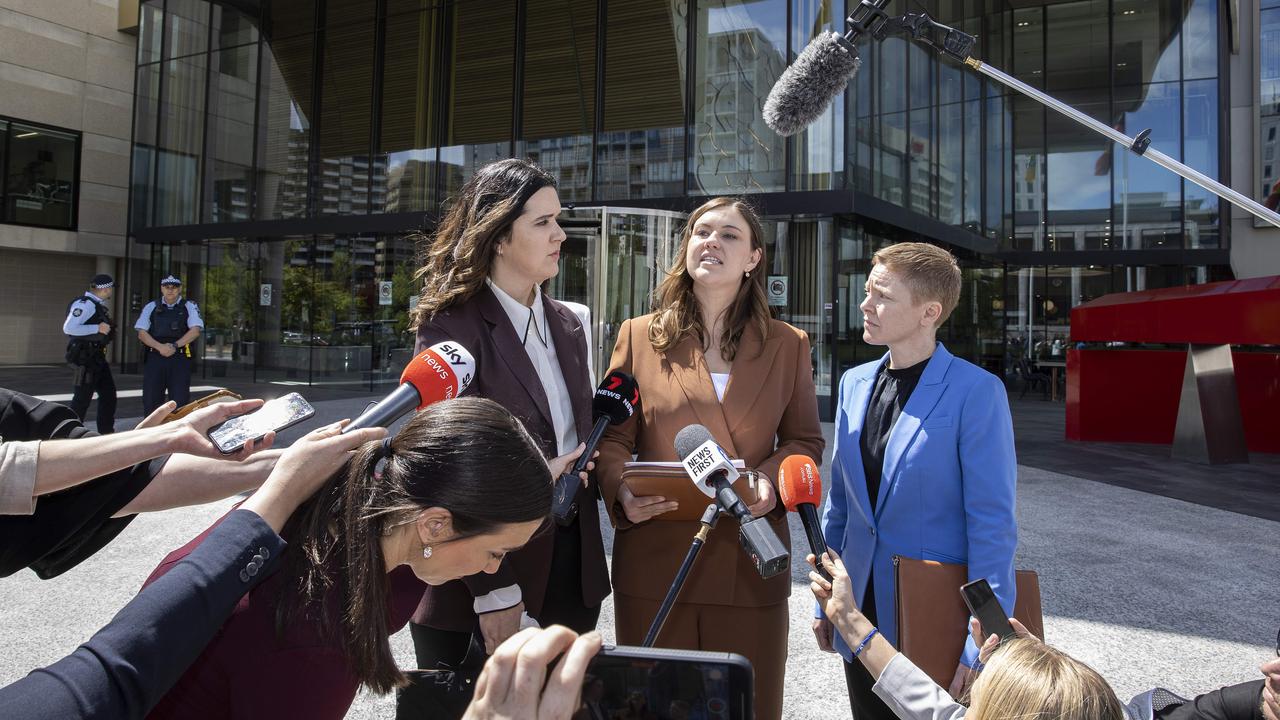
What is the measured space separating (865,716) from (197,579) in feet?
5.75

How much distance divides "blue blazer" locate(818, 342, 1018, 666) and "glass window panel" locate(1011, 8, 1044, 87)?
2258cm

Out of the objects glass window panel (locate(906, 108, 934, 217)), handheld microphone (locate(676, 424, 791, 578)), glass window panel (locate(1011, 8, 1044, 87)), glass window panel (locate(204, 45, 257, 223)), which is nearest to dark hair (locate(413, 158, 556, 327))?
handheld microphone (locate(676, 424, 791, 578))

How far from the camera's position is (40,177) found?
2167 centimetres

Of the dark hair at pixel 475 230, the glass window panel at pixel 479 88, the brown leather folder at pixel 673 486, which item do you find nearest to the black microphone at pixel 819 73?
the dark hair at pixel 475 230

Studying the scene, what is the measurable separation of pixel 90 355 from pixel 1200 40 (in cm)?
2382

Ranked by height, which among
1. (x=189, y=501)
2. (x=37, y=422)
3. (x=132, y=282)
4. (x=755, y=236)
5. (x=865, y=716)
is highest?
(x=132, y=282)

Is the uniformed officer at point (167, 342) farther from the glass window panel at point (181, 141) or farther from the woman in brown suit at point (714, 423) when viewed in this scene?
the glass window panel at point (181, 141)

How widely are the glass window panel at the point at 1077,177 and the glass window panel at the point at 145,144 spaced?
22.8 meters

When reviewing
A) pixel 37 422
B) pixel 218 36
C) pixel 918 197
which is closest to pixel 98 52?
pixel 218 36

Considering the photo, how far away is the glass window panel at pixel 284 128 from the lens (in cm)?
1820

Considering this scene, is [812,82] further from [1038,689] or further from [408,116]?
[408,116]

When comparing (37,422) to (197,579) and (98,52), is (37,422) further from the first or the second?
(98,52)

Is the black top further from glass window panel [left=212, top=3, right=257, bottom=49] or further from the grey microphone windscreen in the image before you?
glass window panel [left=212, top=3, right=257, bottom=49]

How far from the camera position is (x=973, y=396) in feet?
6.94
